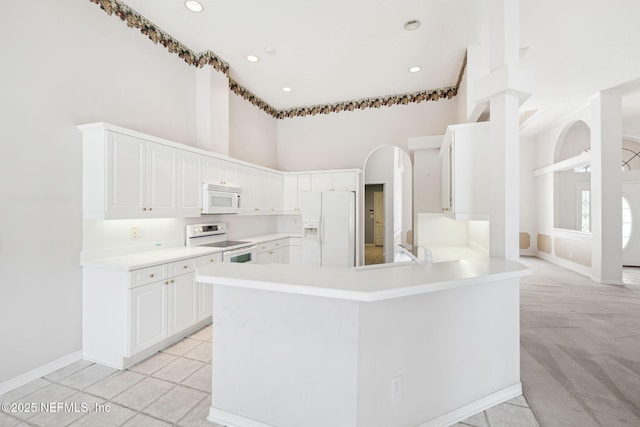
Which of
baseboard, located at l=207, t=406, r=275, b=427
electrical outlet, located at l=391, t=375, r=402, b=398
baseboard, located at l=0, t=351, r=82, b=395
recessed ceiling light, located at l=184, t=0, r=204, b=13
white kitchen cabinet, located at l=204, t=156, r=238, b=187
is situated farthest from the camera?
white kitchen cabinet, located at l=204, t=156, r=238, b=187

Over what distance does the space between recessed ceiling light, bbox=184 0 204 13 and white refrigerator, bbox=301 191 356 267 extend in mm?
2920

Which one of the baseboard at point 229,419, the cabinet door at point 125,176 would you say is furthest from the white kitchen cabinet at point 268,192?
the baseboard at point 229,419

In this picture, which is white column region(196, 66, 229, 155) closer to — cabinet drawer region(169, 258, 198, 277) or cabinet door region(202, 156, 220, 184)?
cabinet door region(202, 156, 220, 184)

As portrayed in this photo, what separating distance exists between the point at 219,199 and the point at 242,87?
2.25 m

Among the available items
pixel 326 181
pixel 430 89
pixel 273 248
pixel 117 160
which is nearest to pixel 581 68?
pixel 430 89

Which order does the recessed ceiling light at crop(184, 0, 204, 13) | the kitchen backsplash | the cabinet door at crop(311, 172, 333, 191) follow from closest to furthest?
the kitchen backsplash < the recessed ceiling light at crop(184, 0, 204, 13) < the cabinet door at crop(311, 172, 333, 191)

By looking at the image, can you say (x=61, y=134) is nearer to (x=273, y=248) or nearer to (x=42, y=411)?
(x=42, y=411)

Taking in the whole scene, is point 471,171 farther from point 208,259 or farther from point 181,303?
point 181,303

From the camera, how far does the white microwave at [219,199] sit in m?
3.35

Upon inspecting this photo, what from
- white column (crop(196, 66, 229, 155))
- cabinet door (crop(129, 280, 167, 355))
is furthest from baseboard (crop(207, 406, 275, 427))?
white column (crop(196, 66, 229, 155))

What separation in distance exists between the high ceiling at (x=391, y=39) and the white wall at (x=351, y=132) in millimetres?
493

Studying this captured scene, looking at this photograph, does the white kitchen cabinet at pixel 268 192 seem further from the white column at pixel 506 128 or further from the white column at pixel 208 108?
the white column at pixel 506 128

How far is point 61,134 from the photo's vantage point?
230cm

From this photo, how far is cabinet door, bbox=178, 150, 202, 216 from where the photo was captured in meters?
3.05
